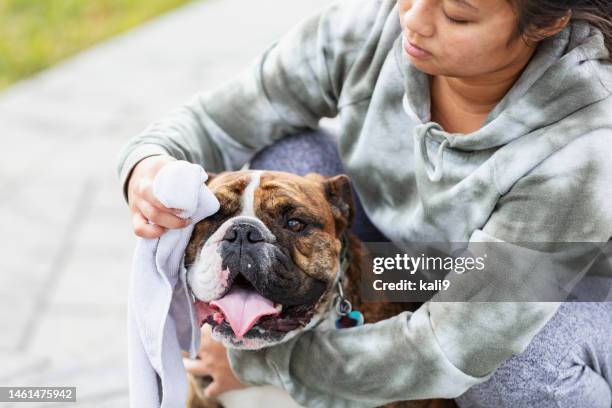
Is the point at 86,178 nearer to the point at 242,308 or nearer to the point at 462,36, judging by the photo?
the point at 242,308

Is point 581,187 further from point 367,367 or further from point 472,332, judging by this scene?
point 367,367

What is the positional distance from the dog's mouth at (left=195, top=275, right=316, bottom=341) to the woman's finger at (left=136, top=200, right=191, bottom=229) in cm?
17

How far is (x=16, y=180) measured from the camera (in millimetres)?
4078

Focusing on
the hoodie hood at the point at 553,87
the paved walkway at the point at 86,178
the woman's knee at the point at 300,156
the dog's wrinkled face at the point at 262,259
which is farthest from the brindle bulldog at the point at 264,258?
the paved walkway at the point at 86,178

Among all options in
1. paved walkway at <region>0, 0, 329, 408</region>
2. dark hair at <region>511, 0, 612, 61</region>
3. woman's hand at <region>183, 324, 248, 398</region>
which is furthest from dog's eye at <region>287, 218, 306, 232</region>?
paved walkway at <region>0, 0, 329, 408</region>

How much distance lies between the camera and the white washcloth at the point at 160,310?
197 cm

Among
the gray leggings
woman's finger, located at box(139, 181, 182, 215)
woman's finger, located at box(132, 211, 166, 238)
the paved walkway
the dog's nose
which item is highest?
woman's finger, located at box(139, 181, 182, 215)

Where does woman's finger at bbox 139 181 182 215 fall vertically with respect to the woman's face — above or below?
below

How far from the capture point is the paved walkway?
3176mm

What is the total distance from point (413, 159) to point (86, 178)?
2274 millimetres

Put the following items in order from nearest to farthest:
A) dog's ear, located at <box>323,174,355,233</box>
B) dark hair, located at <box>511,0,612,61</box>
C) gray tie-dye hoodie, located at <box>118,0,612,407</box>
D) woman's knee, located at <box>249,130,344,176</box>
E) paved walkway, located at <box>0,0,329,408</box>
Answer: dark hair, located at <box>511,0,612,61</box> < gray tie-dye hoodie, located at <box>118,0,612,407</box> < dog's ear, located at <box>323,174,355,233</box> < woman's knee, located at <box>249,130,344,176</box> < paved walkway, located at <box>0,0,329,408</box>

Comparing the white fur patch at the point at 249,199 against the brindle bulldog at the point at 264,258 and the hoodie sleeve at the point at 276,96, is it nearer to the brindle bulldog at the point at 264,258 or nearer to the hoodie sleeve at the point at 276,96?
the brindle bulldog at the point at 264,258

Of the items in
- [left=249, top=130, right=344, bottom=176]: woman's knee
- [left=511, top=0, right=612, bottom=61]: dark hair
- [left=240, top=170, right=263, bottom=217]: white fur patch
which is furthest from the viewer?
[left=249, top=130, right=344, bottom=176]: woman's knee

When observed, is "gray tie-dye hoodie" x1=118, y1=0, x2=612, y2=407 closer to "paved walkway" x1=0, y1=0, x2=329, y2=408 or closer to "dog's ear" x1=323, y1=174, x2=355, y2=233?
"dog's ear" x1=323, y1=174, x2=355, y2=233
